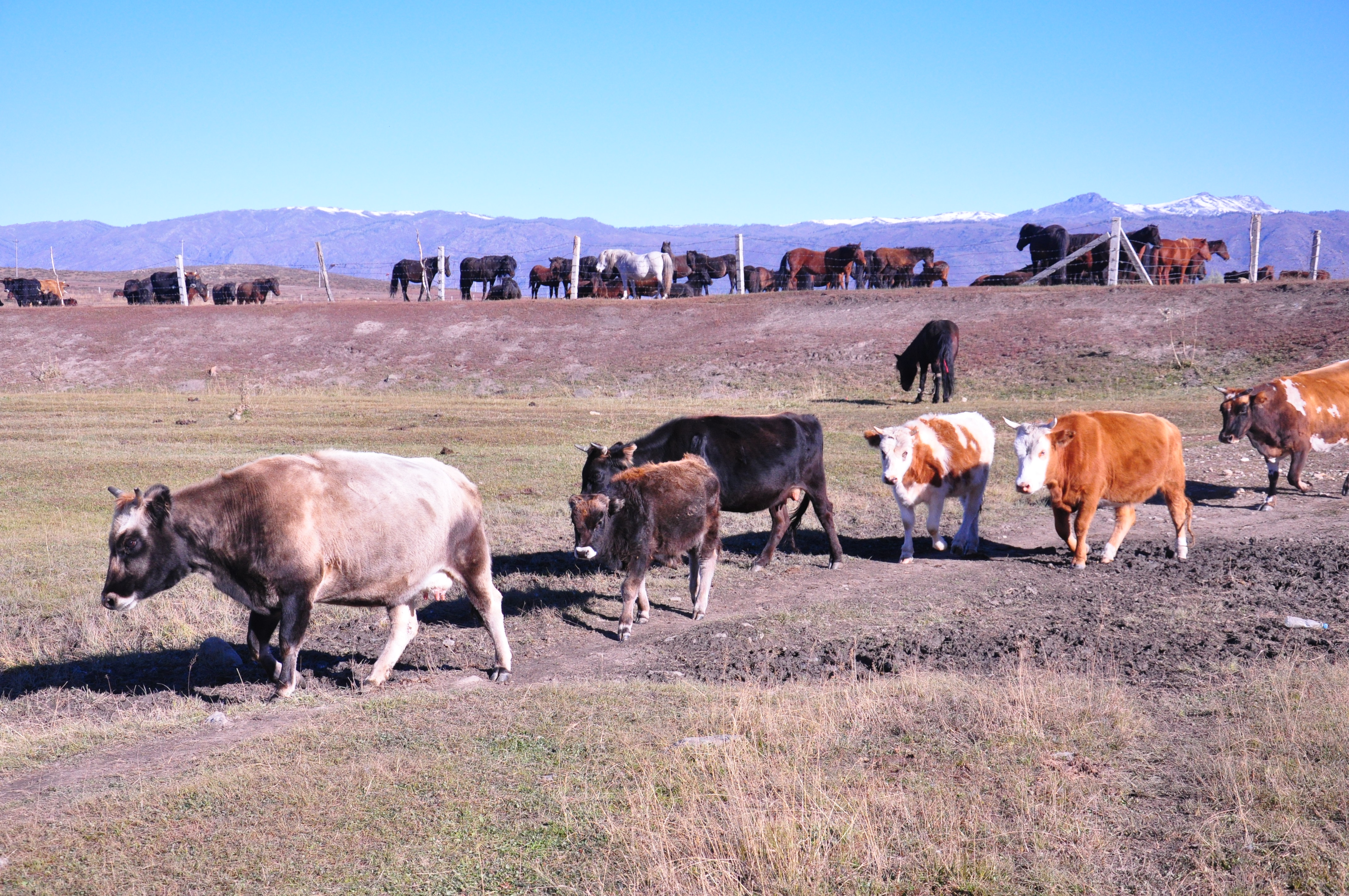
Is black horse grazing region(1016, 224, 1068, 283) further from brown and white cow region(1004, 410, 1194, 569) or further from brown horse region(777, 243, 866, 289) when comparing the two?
brown and white cow region(1004, 410, 1194, 569)

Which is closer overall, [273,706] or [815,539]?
[273,706]

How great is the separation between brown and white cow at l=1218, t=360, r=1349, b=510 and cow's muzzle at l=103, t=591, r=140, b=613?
1324 cm

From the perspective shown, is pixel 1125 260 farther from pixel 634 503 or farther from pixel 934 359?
pixel 634 503

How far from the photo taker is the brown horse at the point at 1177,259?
125 feet

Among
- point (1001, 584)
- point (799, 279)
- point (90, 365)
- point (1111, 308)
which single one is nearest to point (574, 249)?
point (799, 279)

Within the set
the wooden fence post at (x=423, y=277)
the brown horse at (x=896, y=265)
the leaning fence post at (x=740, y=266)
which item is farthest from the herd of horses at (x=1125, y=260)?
the wooden fence post at (x=423, y=277)

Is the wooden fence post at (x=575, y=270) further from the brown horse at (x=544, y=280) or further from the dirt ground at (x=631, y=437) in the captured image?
the dirt ground at (x=631, y=437)

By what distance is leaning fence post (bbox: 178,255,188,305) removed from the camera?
4531cm

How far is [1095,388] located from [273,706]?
24928mm

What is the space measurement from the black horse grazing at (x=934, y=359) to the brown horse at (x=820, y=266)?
1779cm

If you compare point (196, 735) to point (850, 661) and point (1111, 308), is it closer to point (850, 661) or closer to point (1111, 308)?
point (850, 661)

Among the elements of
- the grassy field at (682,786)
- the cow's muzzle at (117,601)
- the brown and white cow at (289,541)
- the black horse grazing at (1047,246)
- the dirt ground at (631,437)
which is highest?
the black horse grazing at (1047,246)

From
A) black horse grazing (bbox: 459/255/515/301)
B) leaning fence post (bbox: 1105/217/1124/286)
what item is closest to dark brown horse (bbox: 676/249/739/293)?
black horse grazing (bbox: 459/255/515/301)

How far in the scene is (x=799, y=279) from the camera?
47938 millimetres
